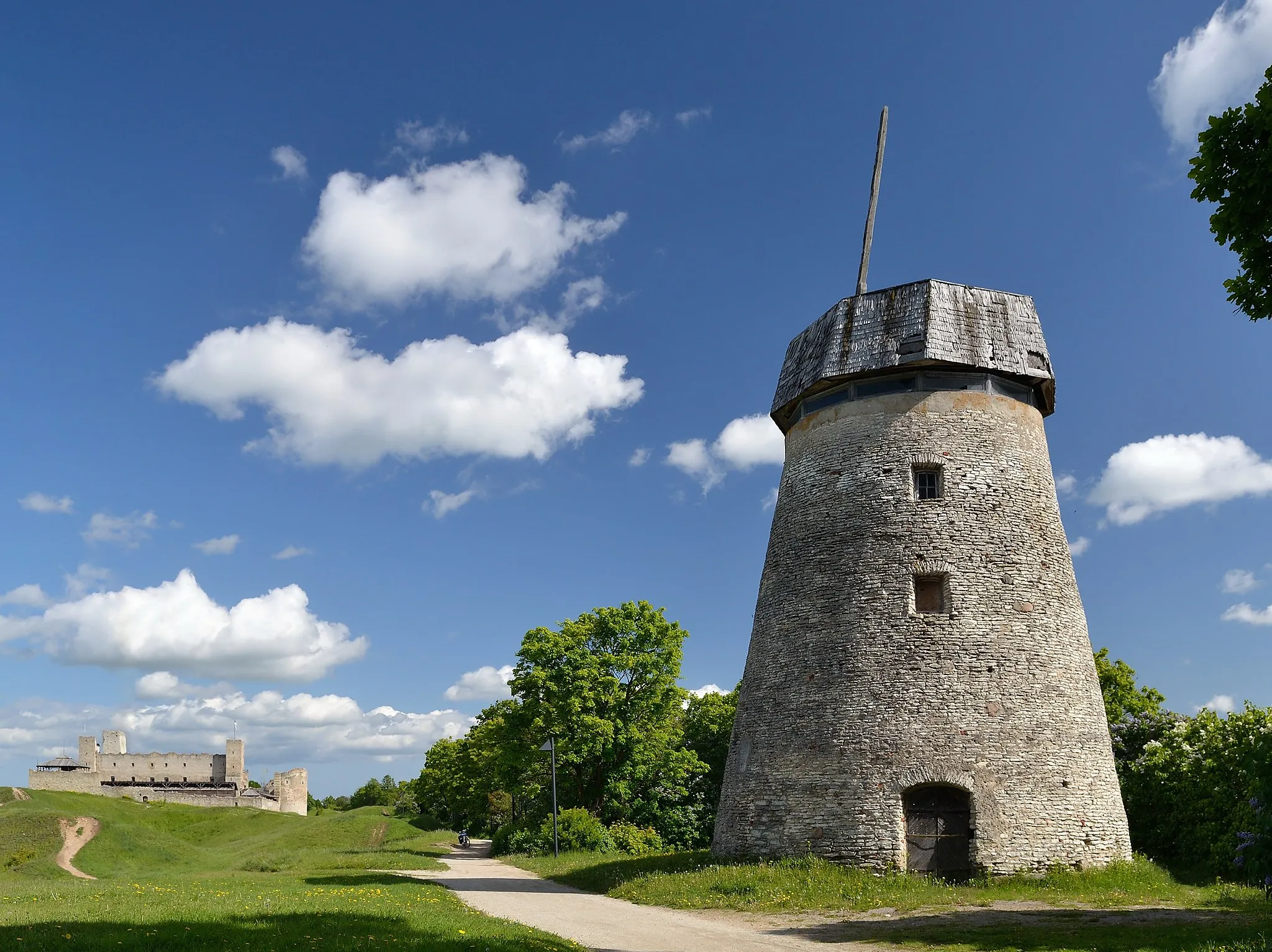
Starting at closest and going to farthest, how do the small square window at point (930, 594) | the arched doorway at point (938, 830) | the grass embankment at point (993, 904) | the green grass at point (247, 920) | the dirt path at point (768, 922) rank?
the green grass at point (247, 920) → the grass embankment at point (993, 904) → the dirt path at point (768, 922) → the arched doorway at point (938, 830) → the small square window at point (930, 594)

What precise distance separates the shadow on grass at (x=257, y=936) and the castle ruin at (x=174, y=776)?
6447 centimetres

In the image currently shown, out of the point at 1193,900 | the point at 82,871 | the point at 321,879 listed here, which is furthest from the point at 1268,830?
the point at 82,871

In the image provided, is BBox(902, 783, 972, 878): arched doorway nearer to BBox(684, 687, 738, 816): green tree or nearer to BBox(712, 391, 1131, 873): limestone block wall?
BBox(712, 391, 1131, 873): limestone block wall

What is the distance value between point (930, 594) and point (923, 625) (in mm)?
855

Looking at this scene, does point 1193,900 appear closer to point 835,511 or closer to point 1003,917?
point 1003,917

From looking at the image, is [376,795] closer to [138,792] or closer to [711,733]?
[138,792]

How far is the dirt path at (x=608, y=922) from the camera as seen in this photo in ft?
40.8

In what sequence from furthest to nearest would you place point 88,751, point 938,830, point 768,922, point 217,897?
point 88,751, point 938,830, point 217,897, point 768,922

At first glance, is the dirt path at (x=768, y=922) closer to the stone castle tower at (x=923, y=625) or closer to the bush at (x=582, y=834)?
the stone castle tower at (x=923, y=625)

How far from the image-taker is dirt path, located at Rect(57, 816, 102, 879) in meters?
29.6

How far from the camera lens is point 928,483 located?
1988 centimetres

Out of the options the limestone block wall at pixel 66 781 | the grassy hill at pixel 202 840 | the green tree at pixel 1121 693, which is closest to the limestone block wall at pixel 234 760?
the limestone block wall at pixel 66 781

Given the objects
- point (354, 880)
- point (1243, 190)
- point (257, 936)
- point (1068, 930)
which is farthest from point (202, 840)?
point (1243, 190)

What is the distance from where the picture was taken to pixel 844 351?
68.8 ft
